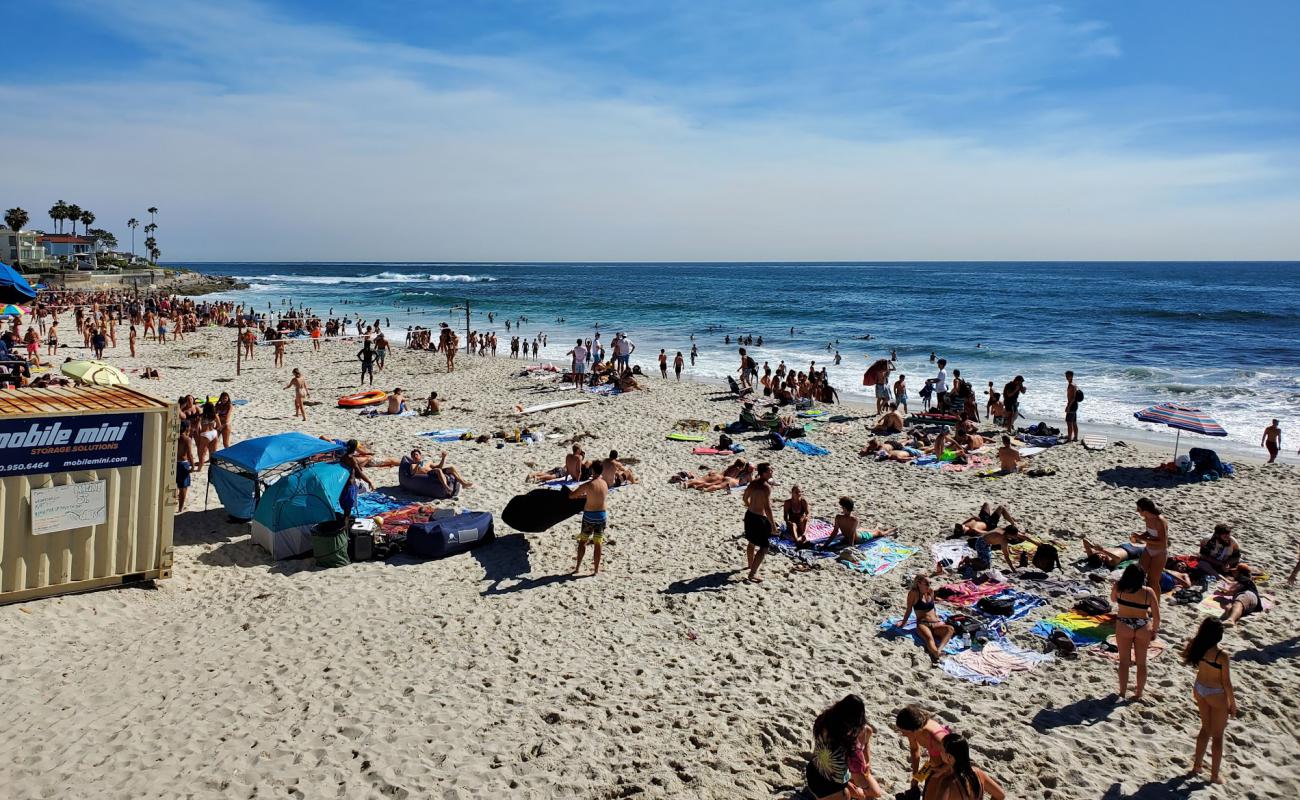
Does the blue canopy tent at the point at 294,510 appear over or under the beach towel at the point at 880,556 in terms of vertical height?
over

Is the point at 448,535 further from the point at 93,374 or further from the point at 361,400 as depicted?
the point at 361,400

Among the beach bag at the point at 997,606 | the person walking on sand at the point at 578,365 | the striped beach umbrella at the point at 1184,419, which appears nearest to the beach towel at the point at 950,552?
the beach bag at the point at 997,606

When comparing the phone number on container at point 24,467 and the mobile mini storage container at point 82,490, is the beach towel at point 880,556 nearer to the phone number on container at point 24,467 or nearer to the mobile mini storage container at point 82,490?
the mobile mini storage container at point 82,490

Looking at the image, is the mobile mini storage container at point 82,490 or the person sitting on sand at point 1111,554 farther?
the person sitting on sand at point 1111,554

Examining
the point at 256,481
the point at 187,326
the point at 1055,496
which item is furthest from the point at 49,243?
the point at 1055,496

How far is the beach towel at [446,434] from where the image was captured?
1429 cm

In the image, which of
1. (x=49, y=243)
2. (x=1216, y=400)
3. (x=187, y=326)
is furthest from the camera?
(x=49, y=243)

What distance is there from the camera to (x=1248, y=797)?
480 cm

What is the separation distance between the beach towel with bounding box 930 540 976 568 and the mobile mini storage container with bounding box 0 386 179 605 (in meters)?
8.38

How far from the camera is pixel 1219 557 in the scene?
8125mm

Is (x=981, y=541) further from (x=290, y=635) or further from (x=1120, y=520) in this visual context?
(x=290, y=635)

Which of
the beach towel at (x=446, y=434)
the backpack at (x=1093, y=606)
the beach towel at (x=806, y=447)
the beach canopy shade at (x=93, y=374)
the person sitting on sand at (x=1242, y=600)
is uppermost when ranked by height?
the beach canopy shade at (x=93, y=374)

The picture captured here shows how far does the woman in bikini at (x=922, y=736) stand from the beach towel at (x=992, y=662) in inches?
67.0

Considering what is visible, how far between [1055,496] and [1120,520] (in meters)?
1.27
